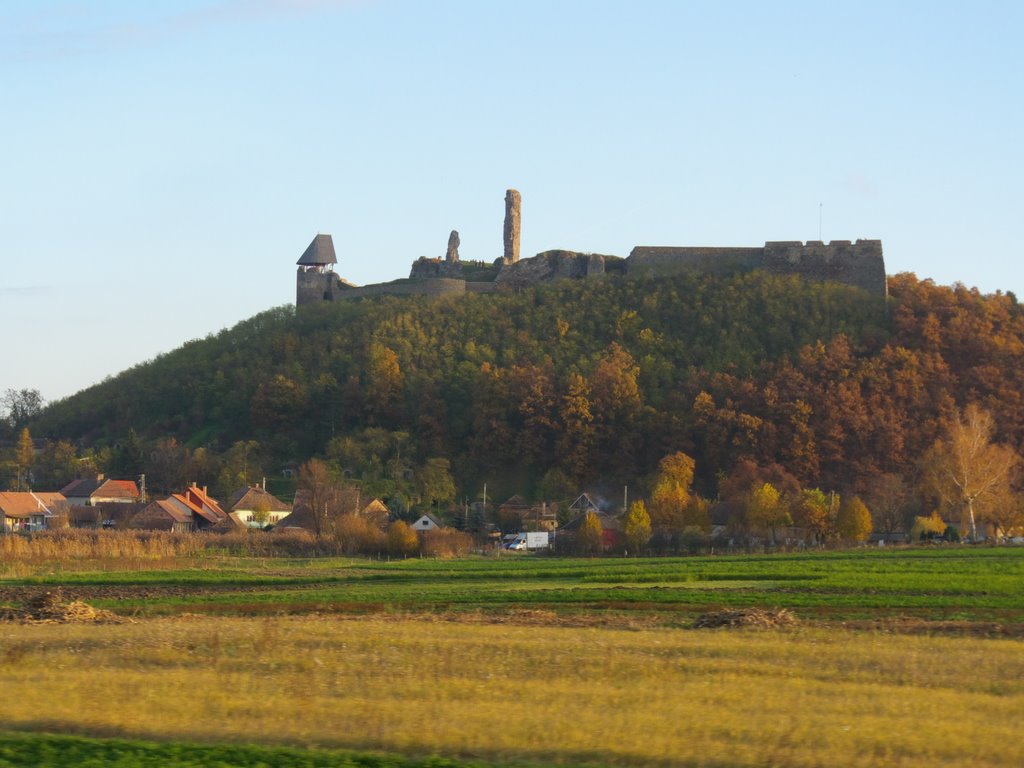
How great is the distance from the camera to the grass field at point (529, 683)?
12.7m

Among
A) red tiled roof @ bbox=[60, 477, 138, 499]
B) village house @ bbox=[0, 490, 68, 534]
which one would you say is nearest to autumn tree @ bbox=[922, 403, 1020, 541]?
red tiled roof @ bbox=[60, 477, 138, 499]

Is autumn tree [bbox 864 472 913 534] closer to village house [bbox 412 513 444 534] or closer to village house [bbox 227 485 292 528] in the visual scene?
village house [bbox 412 513 444 534]

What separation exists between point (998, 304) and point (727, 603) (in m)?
58.1

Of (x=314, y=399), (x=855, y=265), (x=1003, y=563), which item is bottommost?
(x=1003, y=563)

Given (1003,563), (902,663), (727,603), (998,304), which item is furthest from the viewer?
(998,304)

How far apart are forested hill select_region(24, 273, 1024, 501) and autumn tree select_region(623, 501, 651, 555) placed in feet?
39.9

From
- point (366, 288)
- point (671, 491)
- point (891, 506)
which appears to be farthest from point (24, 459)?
point (891, 506)

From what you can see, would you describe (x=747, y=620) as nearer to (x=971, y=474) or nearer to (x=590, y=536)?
(x=590, y=536)

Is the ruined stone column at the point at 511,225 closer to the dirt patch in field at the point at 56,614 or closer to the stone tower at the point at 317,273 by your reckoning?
the stone tower at the point at 317,273

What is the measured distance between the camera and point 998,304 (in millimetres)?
80875

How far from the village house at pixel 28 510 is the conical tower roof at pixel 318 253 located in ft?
100

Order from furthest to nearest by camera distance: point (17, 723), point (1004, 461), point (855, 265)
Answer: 1. point (855, 265)
2. point (1004, 461)
3. point (17, 723)

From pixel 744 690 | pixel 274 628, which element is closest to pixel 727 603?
pixel 274 628

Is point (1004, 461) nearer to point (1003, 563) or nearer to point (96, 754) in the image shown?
point (1003, 563)
